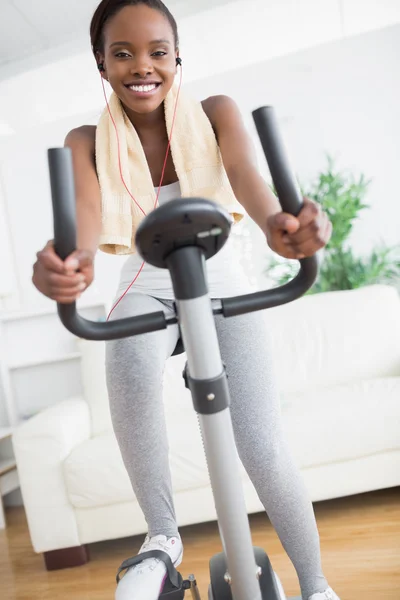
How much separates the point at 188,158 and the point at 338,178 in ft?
10.5

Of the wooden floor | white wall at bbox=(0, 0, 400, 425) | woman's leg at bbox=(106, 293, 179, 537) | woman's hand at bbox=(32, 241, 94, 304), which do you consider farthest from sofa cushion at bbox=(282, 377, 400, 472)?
white wall at bbox=(0, 0, 400, 425)

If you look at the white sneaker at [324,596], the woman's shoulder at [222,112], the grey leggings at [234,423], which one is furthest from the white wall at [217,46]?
the white sneaker at [324,596]

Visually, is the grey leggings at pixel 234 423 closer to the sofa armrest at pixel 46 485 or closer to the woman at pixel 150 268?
the woman at pixel 150 268

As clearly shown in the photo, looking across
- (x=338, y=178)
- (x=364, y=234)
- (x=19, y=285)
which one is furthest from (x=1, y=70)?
(x=364, y=234)

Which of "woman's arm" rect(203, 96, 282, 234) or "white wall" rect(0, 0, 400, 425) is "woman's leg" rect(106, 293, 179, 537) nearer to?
"woman's arm" rect(203, 96, 282, 234)

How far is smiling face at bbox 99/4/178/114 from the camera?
106 centimetres

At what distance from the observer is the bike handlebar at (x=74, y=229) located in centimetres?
68

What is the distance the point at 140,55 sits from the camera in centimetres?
106

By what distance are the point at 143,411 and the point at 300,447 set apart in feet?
4.44

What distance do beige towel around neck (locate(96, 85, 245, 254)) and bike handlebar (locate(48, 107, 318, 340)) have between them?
1.04 feet

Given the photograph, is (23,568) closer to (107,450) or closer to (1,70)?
(107,450)

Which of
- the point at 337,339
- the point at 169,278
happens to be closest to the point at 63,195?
the point at 169,278

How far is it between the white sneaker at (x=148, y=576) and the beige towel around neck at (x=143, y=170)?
0.57m

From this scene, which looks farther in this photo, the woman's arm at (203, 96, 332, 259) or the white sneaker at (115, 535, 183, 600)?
the white sneaker at (115, 535, 183, 600)
